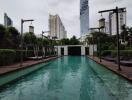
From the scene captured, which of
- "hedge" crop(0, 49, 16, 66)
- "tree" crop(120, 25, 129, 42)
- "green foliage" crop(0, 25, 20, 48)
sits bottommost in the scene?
"hedge" crop(0, 49, 16, 66)

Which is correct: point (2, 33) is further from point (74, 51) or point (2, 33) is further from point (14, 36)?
point (74, 51)

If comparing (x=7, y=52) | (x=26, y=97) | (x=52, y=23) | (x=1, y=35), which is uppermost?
(x=52, y=23)

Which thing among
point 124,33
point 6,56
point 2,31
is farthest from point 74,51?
point 6,56

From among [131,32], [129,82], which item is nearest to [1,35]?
[129,82]

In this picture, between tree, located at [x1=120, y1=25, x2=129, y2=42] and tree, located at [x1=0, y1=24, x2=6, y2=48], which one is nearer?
tree, located at [x1=0, y1=24, x2=6, y2=48]

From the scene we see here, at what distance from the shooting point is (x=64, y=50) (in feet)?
221

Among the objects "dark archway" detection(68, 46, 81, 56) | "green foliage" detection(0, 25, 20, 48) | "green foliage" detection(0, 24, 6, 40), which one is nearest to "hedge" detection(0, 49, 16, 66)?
"green foliage" detection(0, 24, 6, 40)

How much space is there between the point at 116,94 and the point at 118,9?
26.3 feet

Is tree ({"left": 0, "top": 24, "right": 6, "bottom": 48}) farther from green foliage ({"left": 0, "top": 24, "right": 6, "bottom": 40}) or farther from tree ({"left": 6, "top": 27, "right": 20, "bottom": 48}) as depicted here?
tree ({"left": 6, "top": 27, "right": 20, "bottom": 48})

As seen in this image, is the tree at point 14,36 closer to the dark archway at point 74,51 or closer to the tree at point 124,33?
the dark archway at point 74,51

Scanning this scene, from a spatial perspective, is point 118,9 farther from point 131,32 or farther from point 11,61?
point 131,32

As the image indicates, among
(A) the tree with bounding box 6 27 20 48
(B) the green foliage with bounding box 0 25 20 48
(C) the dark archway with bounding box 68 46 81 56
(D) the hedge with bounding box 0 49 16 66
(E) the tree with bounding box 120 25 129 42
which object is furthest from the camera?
(E) the tree with bounding box 120 25 129 42

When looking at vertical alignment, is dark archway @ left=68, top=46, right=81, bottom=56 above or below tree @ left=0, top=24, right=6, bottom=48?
below

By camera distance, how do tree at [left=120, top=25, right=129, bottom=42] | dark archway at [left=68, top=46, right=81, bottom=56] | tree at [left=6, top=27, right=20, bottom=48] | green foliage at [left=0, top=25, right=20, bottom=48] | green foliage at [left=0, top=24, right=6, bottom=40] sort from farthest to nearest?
tree at [left=120, top=25, right=129, bottom=42] → dark archway at [left=68, top=46, right=81, bottom=56] → tree at [left=6, top=27, right=20, bottom=48] → green foliage at [left=0, top=25, right=20, bottom=48] → green foliage at [left=0, top=24, right=6, bottom=40]
